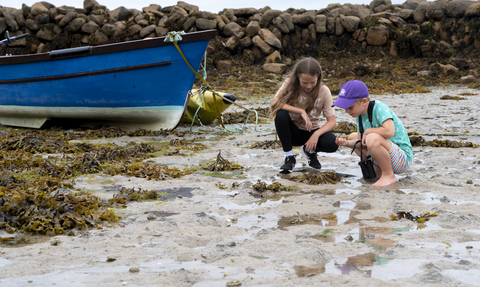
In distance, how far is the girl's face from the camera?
437cm

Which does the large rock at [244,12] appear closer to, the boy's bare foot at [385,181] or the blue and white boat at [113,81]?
the blue and white boat at [113,81]

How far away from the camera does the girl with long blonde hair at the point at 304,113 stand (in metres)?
4.53

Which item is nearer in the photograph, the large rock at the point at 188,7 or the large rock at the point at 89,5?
the large rock at the point at 188,7

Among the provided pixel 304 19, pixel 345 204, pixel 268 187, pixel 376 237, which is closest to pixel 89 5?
pixel 304 19

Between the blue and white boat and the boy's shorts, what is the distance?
4.11 metres

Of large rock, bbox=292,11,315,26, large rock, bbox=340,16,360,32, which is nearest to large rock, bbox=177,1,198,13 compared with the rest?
large rock, bbox=292,11,315,26

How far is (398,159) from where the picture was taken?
159 inches

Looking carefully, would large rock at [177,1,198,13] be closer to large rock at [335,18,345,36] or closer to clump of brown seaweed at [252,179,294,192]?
large rock at [335,18,345,36]

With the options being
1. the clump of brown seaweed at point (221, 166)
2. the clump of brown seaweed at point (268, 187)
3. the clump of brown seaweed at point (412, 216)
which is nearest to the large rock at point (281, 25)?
the clump of brown seaweed at point (221, 166)

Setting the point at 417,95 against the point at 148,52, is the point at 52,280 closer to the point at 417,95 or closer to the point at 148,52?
the point at 148,52

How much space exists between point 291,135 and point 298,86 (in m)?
0.59

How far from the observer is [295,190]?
4.03 metres

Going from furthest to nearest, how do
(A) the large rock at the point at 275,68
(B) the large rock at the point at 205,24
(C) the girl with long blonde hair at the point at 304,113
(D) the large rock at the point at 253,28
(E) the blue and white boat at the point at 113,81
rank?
(B) the large rock at the point at 205,24 < (D) the large rock at the point at 253,28 < (A) the large rock at the point at 275,68 < (E) the blue and white boat at the point at 113,81 < (C) the girl with long blonde hair at the point at 304,113

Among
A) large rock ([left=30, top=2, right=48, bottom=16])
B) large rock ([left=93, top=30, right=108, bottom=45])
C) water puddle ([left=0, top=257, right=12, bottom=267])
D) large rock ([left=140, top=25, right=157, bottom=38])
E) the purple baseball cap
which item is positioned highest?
large rock ([left=30, top=2, right=48, bottom=16])
